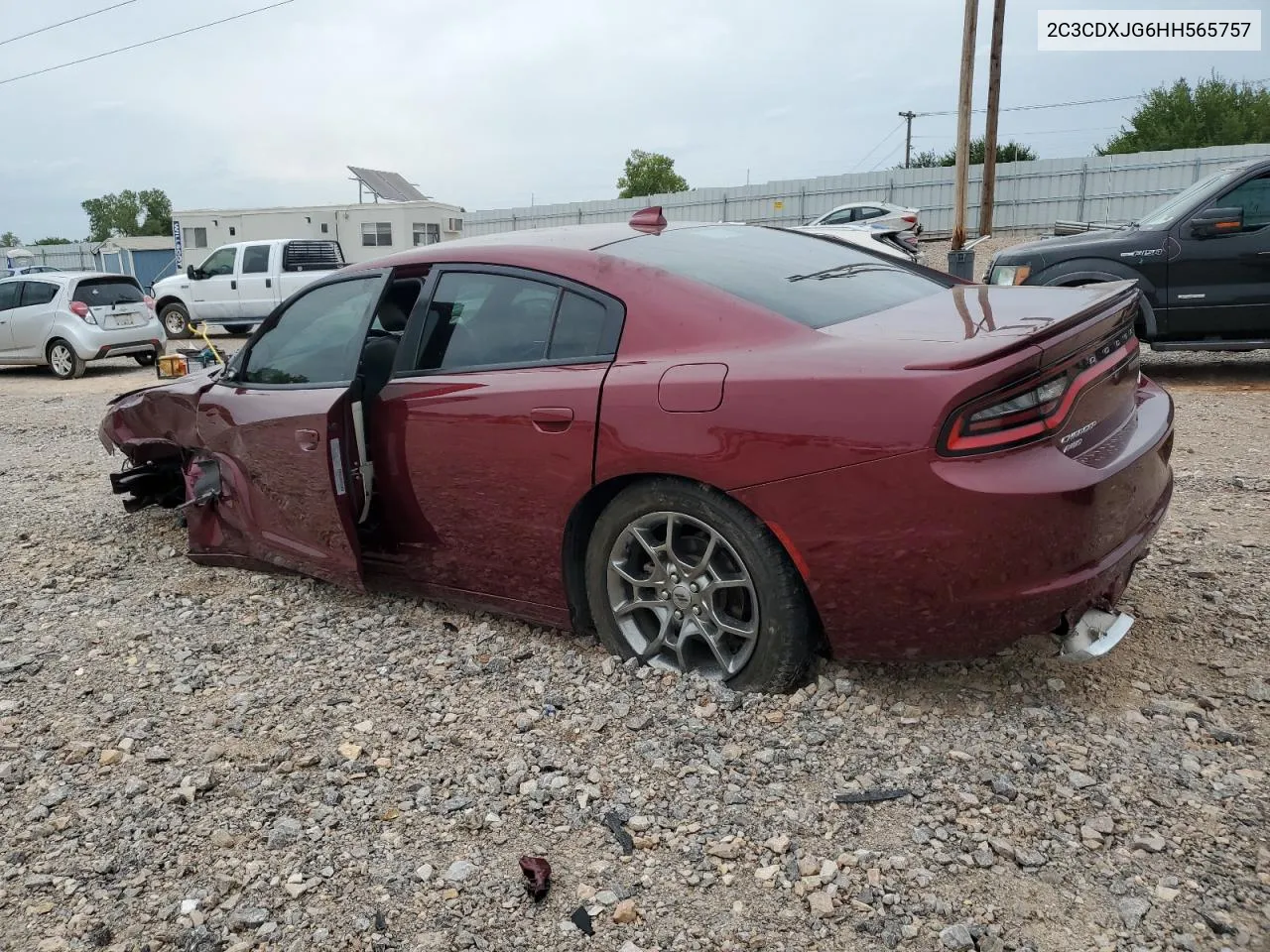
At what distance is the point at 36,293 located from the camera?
15133 mm

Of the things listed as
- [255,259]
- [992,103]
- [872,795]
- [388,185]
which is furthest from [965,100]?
[388,185]

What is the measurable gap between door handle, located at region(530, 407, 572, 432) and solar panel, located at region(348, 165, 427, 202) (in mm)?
36953

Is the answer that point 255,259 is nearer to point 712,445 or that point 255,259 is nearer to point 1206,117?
point 712,445

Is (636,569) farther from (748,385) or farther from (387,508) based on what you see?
(387,508)

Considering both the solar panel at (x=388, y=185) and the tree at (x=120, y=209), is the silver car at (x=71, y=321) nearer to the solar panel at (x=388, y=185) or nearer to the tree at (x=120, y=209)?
the solar panel at (x=388, y=185)

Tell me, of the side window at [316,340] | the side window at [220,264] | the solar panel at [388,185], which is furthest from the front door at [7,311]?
the solar panel at [388,185]

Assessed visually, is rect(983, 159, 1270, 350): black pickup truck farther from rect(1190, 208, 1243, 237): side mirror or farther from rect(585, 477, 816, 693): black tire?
rect(585, 477, 816, 693): black tire

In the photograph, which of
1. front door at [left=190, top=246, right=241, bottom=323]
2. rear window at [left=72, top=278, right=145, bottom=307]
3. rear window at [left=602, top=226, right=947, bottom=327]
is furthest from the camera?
front door at [left=190, top=246, right=241, bottom=323]

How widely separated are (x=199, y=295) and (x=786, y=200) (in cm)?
1917

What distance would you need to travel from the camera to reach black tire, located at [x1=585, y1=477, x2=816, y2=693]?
9.45 feet

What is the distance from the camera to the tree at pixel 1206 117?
49.5 metres

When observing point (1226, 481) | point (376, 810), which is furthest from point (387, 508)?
point (1226, 481)

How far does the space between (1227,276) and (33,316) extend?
A: 1566 centimetres

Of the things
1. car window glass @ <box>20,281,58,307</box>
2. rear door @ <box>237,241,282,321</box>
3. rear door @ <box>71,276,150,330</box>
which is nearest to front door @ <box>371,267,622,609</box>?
rear door @ <box>71,276,150,330</box>
